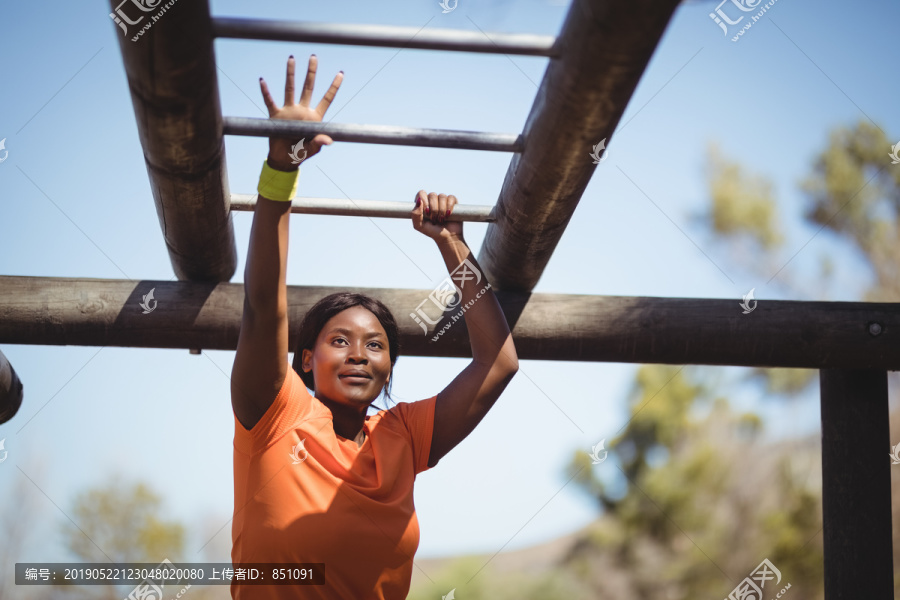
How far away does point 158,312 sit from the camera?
2.19 m

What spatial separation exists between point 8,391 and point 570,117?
6.09 ft

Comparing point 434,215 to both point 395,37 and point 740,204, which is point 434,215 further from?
point 740,204

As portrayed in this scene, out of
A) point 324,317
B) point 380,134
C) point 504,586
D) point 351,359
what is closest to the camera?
point 380,134

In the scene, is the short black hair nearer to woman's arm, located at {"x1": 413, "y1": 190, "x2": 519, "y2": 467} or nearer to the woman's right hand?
woman's arm, located at {"x1": 413, "y1": 190, "x2": 519, "y2": 467}

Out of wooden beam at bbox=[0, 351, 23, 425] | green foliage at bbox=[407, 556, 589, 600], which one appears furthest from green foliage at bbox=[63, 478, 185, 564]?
wooden beam at bbox=[0, 351, 23, 425]

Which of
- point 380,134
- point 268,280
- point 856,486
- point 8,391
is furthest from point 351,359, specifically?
point 856,486

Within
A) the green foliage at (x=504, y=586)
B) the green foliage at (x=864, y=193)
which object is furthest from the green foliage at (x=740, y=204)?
the green foliage at (x=504, y=586)

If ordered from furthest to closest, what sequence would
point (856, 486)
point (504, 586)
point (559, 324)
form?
point (504, 586) < point (856, 486) < point (559, 324)

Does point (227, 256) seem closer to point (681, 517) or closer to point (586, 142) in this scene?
point (586, 142)

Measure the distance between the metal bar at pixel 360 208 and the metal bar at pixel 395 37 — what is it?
0.47 m

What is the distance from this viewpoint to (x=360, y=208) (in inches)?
77.1

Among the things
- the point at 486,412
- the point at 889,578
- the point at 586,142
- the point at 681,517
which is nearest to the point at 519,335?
the point at 486,412

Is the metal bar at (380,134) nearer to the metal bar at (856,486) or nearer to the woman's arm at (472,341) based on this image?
the woman's arm at (472,341)

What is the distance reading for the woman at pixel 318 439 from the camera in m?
1.59
